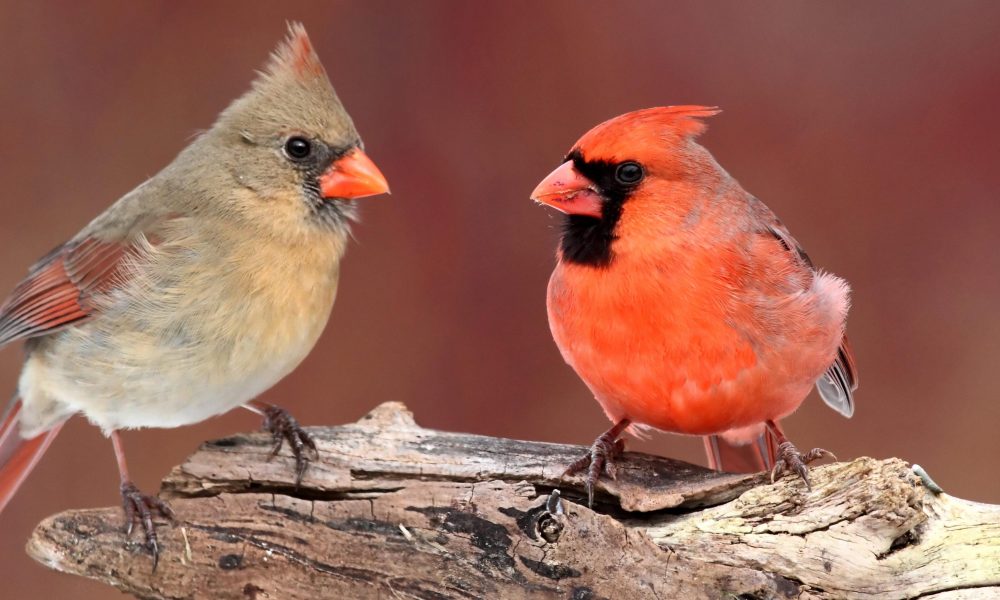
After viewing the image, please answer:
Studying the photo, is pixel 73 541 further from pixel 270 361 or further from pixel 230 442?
pixel 270 361

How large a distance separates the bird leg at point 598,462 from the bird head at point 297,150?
61cm

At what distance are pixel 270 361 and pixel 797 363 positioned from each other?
907mm

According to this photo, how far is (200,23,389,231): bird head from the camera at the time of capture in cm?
195

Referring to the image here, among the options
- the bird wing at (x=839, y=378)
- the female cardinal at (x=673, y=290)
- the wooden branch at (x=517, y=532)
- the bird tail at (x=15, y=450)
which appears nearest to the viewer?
the wooden branch at (x=517, y=532)

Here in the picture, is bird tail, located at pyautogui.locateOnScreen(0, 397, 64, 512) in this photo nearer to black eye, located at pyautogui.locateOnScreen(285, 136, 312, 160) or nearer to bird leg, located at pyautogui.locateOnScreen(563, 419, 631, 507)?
black eye, located at pyautogui.locateOnScreen(285, 136, 312, 160)

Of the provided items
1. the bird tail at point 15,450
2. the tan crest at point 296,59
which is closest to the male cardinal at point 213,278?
the tan crest at point 296,59

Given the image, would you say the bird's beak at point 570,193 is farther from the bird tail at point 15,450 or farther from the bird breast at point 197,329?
the bird tail at point 15,450

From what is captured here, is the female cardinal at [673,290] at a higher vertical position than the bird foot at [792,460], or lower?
higher

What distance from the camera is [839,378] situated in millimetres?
2172

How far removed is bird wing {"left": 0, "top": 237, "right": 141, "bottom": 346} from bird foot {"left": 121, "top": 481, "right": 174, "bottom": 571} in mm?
334

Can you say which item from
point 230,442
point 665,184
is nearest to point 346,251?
point 230,442

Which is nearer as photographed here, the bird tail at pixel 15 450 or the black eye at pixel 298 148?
the black eye at pixel 298 148

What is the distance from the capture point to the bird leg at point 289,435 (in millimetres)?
1989

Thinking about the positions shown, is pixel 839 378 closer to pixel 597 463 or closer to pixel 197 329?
pixel 597 463
